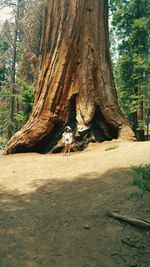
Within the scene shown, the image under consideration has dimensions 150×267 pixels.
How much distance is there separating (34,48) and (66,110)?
18.9m

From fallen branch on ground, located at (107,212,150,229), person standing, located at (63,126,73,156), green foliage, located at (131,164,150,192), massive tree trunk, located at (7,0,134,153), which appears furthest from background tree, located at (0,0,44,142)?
fallen branch on ground, located at (107,212,150,229)

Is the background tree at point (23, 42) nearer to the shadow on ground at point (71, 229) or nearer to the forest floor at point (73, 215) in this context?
the forest floor at point (73, 215)

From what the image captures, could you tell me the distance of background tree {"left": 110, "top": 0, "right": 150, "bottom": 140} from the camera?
2555cm

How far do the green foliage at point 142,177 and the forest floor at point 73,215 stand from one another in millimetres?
158

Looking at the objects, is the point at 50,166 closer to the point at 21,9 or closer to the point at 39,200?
the point at 39,200

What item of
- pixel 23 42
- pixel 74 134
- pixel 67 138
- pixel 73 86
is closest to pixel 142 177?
pixel 67 138

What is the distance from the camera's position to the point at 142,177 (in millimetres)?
7820

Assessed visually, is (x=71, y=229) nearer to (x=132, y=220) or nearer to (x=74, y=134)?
(x=132, y=220)

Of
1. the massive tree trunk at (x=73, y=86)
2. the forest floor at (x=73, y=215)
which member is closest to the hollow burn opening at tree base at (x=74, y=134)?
the massive tree trunk at (x=73, y=86)

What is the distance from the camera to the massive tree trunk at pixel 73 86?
46.4 feet

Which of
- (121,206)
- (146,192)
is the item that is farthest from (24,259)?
(146,192)

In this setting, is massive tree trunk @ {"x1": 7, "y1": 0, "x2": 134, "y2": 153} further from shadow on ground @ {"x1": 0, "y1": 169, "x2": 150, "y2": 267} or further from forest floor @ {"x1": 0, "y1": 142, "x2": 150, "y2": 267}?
shadow on ground @ {"x1": 0, "y1": 169, "x2": 150, "y2": 267}

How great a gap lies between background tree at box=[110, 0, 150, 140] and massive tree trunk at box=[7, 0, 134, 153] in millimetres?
10960

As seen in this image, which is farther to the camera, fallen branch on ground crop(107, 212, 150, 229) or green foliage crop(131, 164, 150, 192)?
green foliage crop(131, 164, 150, 192)
